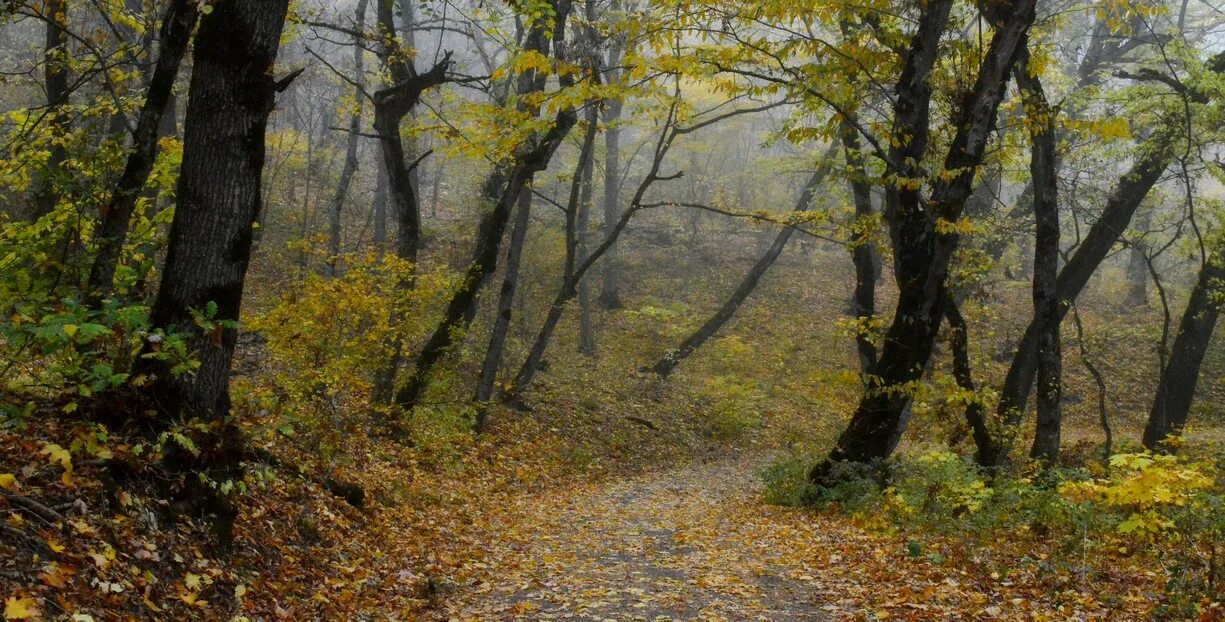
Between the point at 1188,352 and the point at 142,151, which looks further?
the point at 1188,352

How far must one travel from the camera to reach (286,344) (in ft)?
25.8

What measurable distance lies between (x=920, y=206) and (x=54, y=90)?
10676 mm

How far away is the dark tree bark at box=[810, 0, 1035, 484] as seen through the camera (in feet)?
24.6

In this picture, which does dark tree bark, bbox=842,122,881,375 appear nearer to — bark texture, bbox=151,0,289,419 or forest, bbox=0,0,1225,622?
forest, bbox=0,0,1225,622

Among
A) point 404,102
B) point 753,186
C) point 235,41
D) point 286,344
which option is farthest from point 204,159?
point 753,186

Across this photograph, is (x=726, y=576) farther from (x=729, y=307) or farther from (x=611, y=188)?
(x=611, y=188)

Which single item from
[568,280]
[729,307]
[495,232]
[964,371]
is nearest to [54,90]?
[495,232]

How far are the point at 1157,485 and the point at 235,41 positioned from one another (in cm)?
635

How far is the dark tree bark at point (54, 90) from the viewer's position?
A: 5184 mm

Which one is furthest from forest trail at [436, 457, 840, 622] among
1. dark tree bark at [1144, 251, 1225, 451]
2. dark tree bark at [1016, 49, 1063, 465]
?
dark tree bark at [1144, 251, 1225, 451]

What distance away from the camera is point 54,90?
992 centimetres

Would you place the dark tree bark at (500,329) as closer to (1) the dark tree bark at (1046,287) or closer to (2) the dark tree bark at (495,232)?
(2) the dark tree bark at (495,232)

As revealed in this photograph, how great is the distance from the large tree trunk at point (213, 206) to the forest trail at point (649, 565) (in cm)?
203

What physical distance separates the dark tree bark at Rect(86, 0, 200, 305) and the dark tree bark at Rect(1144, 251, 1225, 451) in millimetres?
13513
